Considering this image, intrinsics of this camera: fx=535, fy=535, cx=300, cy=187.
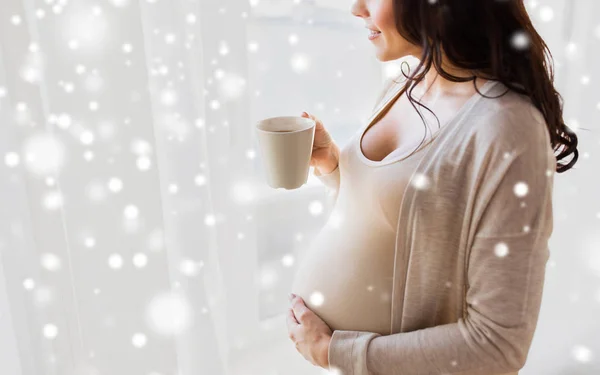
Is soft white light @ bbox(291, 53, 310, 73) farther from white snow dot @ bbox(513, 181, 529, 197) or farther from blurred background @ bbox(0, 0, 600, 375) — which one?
white snow dot @ bbox(513, 181, 529, 197)

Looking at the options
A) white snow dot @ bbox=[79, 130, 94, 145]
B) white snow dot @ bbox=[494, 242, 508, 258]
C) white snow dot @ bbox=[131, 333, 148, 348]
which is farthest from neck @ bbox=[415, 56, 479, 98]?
white snow dot @ bbox=[131, 333, 148, 348]

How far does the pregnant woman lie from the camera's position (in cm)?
69

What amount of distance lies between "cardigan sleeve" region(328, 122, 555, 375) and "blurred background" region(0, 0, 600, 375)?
1.18 feet

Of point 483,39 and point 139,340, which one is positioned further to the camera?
point 139,340

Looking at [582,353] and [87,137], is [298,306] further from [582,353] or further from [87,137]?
[582,353]

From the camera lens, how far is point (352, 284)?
842mm

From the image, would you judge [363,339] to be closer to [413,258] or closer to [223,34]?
[413,258]

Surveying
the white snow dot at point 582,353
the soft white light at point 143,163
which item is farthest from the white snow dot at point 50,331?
the white snow dot at point 582,353

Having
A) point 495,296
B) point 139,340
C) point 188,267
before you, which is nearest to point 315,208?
point 188,267

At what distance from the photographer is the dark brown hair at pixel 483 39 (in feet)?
2.35

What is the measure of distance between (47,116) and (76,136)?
0.17 ft

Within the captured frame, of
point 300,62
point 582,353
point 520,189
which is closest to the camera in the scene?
point 520,189

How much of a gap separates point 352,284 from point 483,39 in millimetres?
409

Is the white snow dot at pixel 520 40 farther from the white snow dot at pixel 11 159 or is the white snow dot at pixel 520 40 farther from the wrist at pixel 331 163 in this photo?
the white snow dot at pixel 11 159
